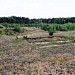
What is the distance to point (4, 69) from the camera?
559 inches

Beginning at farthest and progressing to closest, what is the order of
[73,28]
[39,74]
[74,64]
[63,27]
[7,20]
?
[7,20], [73,28], [63,27], [74,64], [39,74]

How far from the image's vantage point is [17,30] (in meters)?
56.1

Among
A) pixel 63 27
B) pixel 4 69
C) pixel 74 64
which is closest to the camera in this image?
pixel 4 69

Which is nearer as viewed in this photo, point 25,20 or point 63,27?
point 63,27

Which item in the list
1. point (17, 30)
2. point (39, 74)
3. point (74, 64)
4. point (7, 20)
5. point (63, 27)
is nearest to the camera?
point (39, 74)

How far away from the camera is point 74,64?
1555 cm

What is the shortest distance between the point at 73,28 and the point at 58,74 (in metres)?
65.9

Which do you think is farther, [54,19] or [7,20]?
[54,19]

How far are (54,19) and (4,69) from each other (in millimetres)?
96565

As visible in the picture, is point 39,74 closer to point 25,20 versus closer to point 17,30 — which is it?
point 17,30

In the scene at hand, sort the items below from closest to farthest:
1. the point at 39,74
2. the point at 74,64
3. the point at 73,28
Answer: the point at 39,74, the point at 74,64, the point at 73,28

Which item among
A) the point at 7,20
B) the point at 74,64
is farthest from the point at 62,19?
the point at 74,64

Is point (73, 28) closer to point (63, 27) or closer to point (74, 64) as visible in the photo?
point (63, 27)

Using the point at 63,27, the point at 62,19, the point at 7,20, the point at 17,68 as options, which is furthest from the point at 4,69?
the point at 62,19
